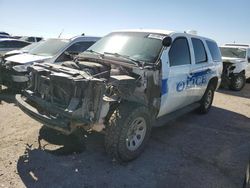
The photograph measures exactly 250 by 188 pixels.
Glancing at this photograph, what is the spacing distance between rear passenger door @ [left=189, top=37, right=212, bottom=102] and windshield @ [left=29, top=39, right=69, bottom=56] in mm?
4424

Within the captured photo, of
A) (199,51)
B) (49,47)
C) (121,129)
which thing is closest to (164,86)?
(121,129)

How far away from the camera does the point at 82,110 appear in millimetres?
3896

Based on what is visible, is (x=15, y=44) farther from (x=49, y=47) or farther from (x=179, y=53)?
(x=179, y=53)

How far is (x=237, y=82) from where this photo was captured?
12.7 metres

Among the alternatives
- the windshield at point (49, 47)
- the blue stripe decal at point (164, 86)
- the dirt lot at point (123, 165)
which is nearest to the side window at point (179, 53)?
the blue stripe decal at point (164, 86)

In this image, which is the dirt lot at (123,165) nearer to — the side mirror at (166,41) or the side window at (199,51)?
the side window at (199,51)

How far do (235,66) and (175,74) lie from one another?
26.4 ft

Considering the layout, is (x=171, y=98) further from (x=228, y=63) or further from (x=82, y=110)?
(x=228, y=63)

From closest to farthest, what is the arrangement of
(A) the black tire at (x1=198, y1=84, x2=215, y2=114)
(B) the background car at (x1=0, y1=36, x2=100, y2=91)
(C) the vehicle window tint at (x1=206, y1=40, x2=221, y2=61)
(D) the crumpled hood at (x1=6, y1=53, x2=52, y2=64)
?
(C) the vehicle window tint at (x1=206, y1=40, x2=221, y2=61)
(A) the black tire at (x1=198, y1=84, x2=215, y2=114)
(B) the background car at (x1=0, y1=36, x2=100, y2=91)
(D) the crumpled hood at (x1=6, y1=53, x2=52, y2=64)

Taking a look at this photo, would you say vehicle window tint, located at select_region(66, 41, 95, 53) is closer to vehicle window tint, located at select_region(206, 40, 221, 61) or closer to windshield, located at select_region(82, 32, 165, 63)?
windshield, located at select_region(82, 32, 165, 63)

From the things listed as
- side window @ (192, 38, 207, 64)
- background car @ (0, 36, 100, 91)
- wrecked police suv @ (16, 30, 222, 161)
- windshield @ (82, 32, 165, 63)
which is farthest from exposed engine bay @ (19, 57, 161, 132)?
background car @ (0, 36, 100, 91)

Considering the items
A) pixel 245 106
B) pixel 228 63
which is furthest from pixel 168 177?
pixel 228 63

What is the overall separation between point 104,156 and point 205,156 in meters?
1.78

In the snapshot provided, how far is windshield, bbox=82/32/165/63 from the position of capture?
5.07 m
